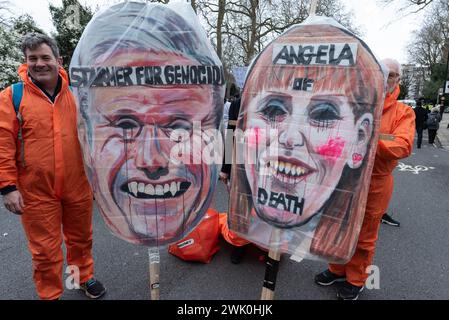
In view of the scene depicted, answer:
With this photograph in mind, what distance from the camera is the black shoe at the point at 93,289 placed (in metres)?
2.33

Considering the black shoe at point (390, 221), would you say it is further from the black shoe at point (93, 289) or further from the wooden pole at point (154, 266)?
the black shoe at point (93, 289)

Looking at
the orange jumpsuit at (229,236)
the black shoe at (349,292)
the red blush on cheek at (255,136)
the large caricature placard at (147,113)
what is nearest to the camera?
the large caricature placard at (147,113)

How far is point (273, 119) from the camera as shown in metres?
1.60

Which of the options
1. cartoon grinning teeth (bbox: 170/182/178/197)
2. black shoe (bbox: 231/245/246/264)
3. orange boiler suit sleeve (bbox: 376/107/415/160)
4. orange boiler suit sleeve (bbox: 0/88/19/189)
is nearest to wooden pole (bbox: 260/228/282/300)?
cartoon grinning teeth (bbox: 170/182/178/197)

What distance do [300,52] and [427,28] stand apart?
4638cm

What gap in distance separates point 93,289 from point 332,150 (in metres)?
1.98

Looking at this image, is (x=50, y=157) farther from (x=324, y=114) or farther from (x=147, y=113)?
(x=324, y=114)

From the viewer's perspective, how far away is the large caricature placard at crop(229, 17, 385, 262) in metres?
1.45

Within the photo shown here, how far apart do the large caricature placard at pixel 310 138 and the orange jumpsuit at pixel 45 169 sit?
1.03m

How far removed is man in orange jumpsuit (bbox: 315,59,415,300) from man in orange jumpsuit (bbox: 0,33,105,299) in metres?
1.83

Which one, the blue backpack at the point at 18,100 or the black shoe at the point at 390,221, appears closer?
the blue backpack at the point at 18,100

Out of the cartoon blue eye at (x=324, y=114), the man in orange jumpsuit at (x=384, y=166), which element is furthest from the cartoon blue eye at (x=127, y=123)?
the man in orange jumpsuit at (x=384, y=166)

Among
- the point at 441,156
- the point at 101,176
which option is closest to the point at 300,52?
the point at 101,176

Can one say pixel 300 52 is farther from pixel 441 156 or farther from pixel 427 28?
pixel 427 28
